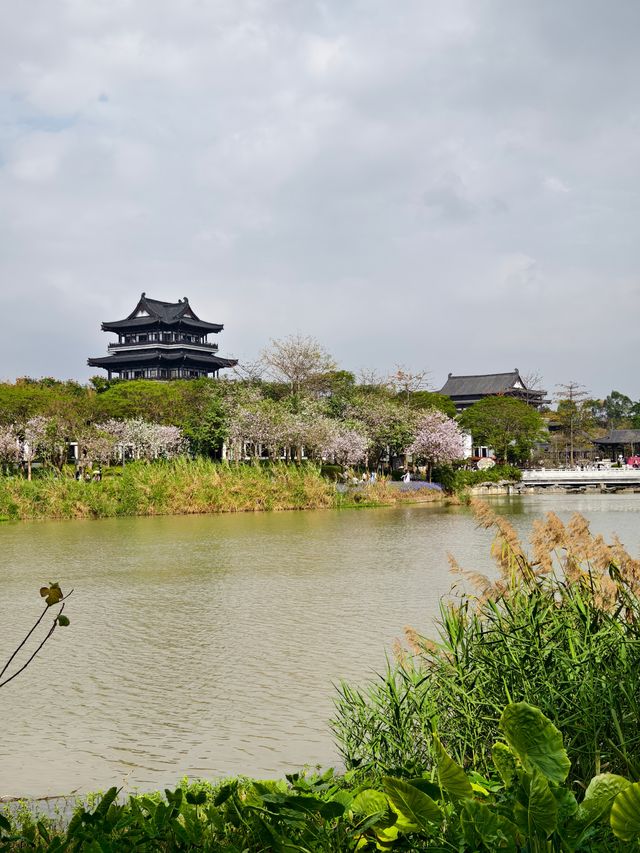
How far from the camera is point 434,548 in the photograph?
54.1ft

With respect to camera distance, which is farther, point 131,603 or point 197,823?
point 131,603

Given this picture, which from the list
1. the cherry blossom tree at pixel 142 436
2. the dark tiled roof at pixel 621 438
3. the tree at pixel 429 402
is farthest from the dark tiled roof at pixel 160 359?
the dark tiled roof at pixel 621 438

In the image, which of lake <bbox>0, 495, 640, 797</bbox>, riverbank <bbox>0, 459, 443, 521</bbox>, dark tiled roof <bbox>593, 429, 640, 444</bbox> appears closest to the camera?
lake <bbox>0, 495, 640, 797</bbox>

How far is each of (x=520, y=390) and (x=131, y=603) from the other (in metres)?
59.9

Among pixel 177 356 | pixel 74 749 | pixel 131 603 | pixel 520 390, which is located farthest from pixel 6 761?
pixel 520 390

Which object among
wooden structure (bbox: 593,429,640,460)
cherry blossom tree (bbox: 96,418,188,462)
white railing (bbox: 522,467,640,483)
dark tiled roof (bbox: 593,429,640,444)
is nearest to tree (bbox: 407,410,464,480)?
cherry blossom tree (bbox: 96,418,188,462)

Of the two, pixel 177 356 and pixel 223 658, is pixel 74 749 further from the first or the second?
pixel 177 356

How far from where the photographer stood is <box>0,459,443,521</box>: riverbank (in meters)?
24.8

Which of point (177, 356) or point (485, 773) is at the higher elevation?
point (177, 356)

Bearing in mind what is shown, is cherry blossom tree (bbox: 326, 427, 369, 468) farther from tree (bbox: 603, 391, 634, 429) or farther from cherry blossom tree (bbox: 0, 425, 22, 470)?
tree (bbox: 603, 391, 634, 429)

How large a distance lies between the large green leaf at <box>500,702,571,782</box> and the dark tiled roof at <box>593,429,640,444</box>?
6962 cm

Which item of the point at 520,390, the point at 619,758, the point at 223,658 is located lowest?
the point at 223,658

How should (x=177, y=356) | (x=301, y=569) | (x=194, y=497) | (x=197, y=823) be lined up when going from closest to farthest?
1. (x=197, y=823)
2. (x=301, y=569)
3. (x=194, y=497)
4. (x=177, y=356)

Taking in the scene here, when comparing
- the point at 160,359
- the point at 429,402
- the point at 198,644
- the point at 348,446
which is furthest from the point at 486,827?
the point at 160,359
